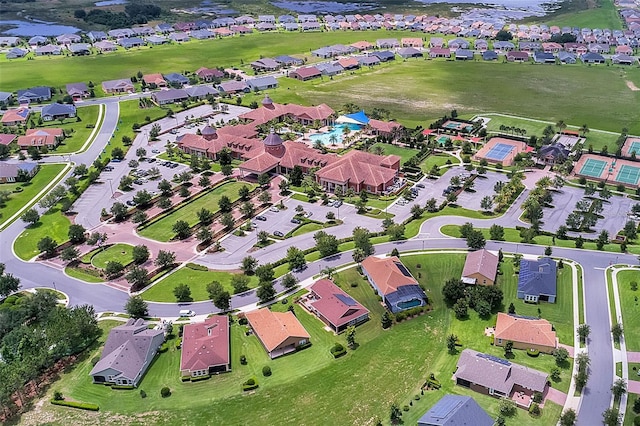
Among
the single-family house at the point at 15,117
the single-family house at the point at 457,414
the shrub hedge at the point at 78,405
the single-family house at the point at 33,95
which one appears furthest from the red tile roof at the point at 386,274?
the single-family house at the point at 33,95

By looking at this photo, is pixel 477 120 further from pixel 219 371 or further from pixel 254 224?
pixel 219 371

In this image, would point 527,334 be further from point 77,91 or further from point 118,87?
point 77,91

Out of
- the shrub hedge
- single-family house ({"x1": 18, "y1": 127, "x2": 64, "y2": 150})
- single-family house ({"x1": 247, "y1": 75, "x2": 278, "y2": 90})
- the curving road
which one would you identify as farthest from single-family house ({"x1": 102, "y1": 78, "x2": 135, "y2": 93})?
the shrub hedge

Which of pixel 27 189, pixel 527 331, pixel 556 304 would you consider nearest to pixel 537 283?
pixel 556 304

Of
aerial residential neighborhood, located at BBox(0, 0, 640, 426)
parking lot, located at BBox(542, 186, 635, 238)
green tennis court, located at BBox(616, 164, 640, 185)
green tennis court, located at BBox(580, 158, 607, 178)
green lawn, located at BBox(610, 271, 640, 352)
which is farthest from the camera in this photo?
green tennis court, located at BBox(580, 158, 607, 178)

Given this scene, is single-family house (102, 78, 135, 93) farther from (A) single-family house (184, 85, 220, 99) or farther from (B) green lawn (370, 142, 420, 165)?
(B) green lawn (370, 142, 420, 165)

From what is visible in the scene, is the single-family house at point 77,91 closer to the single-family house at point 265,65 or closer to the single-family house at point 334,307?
the single-family house at point 265,65
